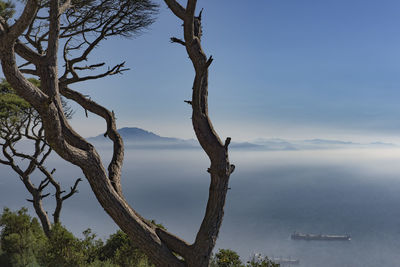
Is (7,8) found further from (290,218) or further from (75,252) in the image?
(290,218)

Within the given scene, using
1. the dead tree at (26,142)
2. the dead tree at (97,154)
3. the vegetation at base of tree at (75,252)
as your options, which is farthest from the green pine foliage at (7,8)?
the vegetation at base of tree at (75,252)

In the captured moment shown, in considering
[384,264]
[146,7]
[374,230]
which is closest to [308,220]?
[374,230]

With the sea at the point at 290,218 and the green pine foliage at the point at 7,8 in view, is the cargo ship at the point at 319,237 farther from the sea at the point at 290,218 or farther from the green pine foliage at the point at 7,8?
the green pine foliage at the point at 7,8

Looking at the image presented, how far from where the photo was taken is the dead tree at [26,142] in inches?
360

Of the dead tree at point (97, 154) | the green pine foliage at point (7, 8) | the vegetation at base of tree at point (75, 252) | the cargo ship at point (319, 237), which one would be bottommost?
the vegetation at base of tree at point (75, 252)

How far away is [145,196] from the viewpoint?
17688cm

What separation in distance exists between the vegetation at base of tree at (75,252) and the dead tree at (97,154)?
5.05ft

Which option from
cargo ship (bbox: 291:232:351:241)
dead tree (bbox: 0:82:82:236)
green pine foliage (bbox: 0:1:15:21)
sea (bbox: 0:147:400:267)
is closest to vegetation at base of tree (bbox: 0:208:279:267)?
dead tree (bbox: 0:82:82:236)

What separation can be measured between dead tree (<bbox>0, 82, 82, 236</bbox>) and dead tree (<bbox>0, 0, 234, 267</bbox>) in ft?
18.7

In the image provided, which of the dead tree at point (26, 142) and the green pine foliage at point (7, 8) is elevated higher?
the green pine foliage at point (7, 8)

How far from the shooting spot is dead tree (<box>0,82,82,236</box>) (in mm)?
9141

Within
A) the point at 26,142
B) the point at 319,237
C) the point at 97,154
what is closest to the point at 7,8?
the point at 26,142

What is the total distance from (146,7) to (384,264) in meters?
107

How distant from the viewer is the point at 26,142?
9.97 metres
